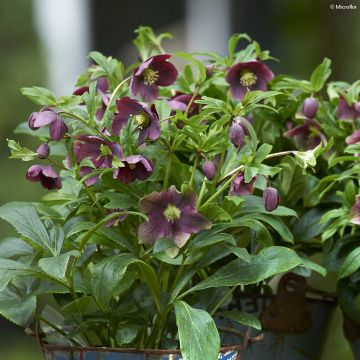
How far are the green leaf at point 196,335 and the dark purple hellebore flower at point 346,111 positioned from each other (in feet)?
1.18

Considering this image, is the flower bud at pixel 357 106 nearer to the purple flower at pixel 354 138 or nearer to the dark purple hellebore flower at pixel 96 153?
the purple flower at pixel 354 138

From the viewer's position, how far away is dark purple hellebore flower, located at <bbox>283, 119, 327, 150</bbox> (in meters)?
0.98

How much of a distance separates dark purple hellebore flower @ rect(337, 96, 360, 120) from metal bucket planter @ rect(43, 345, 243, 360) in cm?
34

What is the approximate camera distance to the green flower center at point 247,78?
959 millimetres

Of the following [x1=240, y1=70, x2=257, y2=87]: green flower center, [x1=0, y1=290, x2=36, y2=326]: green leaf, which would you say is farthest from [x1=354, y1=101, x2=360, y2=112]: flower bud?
[x1=0, y1=290, x2=36, y2=326]: green leaf

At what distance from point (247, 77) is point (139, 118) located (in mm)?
215

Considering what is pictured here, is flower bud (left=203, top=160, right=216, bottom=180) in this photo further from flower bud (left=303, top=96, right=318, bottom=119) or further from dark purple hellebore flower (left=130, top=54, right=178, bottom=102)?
flower bud (left=303, top=96, right=318, bottom=119)

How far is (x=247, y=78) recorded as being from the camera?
958mm

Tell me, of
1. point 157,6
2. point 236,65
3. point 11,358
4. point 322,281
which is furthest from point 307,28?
point 236,65

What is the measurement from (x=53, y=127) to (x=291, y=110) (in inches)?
13.8

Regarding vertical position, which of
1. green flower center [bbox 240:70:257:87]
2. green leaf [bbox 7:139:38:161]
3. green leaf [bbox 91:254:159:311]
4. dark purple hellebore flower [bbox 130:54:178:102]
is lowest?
green leaf [bbox 91:254:159:311]

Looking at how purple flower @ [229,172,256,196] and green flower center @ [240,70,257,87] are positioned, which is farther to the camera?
green flower center @ [240,70,257,87]

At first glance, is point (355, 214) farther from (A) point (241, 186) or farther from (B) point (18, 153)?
(B) point (18, 153)

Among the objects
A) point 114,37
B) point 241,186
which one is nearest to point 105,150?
point 241,186
